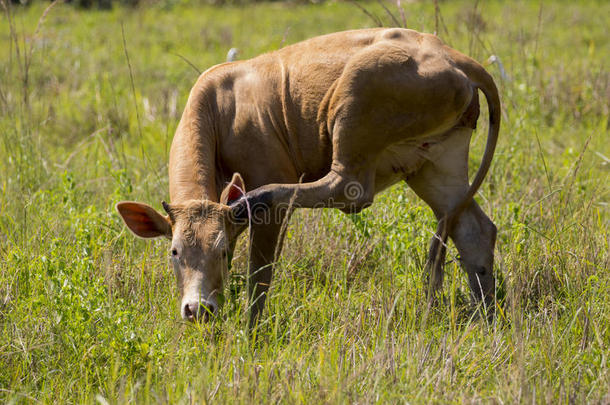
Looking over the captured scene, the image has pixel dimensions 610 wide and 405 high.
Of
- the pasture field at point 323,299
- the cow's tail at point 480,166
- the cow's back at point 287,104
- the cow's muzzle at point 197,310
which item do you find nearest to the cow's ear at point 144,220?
the pasture field at point 323,299

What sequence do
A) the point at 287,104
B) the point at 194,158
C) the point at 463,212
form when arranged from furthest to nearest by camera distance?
the point at 463,212 < the point at 287,104 < the point at 194,158

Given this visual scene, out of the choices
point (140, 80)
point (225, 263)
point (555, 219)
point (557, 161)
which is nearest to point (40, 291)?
point (225, 263)

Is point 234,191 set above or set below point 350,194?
above

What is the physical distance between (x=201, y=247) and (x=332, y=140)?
3.83ft

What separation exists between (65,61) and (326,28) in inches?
185

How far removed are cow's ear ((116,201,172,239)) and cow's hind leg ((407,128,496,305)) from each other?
1.75 metres

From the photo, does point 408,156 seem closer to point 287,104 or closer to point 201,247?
point 287,104

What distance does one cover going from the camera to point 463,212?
5109mm

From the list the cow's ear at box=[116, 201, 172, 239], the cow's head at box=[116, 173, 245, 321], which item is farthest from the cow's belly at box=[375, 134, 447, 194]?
the cow's ear at box=[116, 201, 172, 239]

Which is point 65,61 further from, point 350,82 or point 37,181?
point 350,82

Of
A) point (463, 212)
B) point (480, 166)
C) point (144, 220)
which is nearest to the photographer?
point (144, 220)

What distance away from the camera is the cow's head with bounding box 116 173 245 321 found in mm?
4133

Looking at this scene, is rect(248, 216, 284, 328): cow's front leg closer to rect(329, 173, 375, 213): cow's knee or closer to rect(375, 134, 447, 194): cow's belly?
rect(329, 173, 375, 213): cow's knee

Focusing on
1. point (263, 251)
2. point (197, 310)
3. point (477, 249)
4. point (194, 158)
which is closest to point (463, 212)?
point (477, 249)
